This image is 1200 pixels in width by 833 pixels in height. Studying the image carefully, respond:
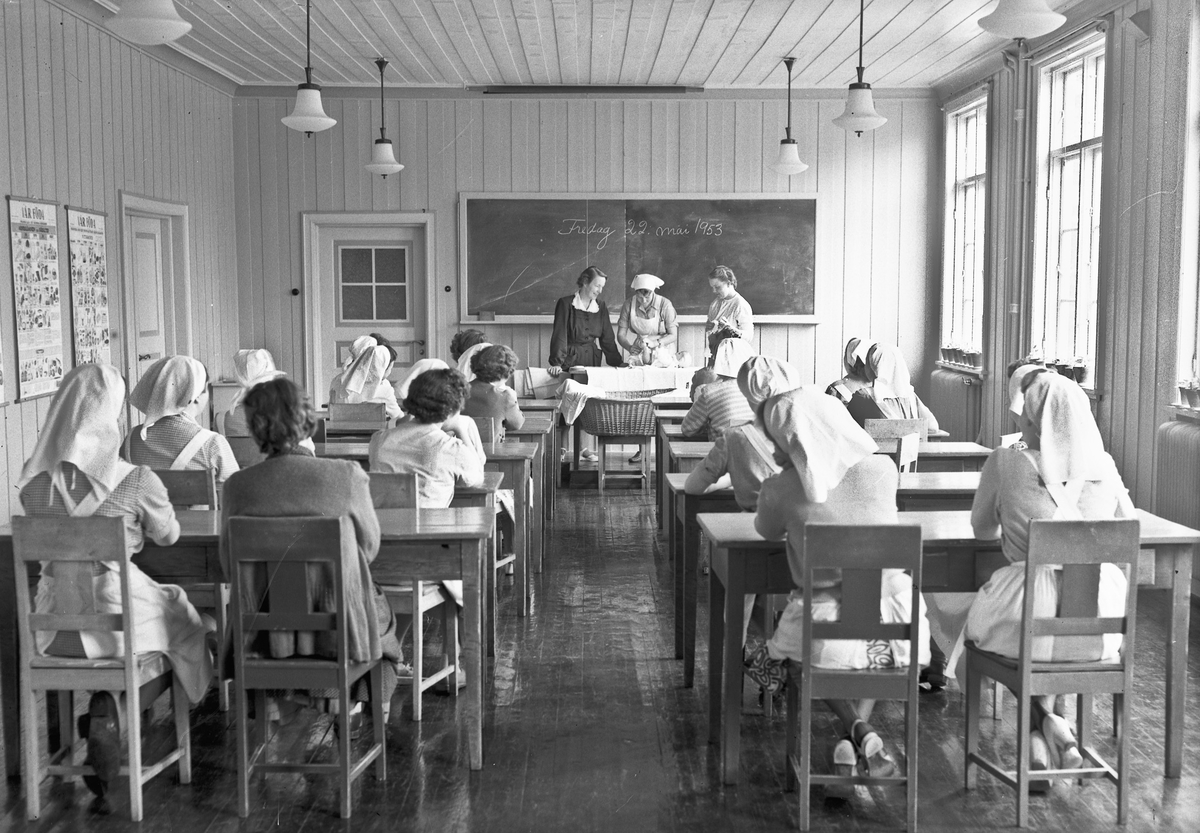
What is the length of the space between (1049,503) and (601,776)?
1.49m

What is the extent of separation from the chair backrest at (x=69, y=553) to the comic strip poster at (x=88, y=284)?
176 inches

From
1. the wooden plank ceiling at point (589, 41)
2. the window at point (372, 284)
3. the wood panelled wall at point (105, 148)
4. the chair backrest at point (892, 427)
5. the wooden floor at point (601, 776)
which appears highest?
the wooden plank ceiling at point (589, 41)

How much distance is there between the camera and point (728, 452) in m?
4.15

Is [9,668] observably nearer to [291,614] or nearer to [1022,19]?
[291,614]

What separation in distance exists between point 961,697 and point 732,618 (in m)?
1.26

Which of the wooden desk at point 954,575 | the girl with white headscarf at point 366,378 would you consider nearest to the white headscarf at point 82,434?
the wooden desk at point 954,575

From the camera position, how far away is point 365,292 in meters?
10.9

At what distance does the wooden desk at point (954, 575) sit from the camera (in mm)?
3469

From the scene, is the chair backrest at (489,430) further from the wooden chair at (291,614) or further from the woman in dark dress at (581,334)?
the woman in dark dress at (581,334)

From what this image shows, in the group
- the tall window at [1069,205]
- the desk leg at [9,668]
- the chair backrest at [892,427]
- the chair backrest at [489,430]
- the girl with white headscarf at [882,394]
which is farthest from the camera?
the tall window at [1069,205]

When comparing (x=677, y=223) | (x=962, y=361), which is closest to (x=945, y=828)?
(x=962, y=361)

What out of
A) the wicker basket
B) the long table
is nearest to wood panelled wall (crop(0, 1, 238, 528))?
the wicker basket

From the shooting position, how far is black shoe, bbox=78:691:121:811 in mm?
3344

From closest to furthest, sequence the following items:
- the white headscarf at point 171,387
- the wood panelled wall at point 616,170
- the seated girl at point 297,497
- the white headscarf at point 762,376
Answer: the seated girl at point 297,497
the white headscarf at point 171,387
the white headscarf at point 762,376
the wood panelled wall at point 616,170
